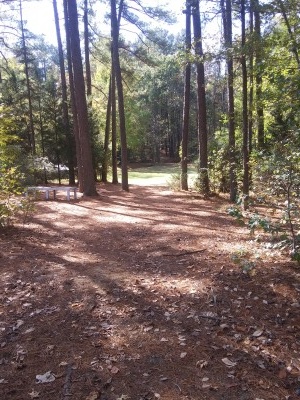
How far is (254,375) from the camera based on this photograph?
109 inches

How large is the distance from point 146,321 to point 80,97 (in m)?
9.85

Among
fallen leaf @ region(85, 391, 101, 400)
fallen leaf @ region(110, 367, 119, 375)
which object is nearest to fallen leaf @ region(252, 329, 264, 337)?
fallen leaf @ region(110, 367, 119, 375)

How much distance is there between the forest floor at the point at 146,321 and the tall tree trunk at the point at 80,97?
20.2 ft

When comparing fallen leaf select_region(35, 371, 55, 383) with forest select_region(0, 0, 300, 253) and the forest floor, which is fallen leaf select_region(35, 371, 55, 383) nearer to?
the forest floor

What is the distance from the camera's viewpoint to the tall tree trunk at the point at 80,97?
1136 cm

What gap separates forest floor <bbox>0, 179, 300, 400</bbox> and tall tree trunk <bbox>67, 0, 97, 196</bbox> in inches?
243

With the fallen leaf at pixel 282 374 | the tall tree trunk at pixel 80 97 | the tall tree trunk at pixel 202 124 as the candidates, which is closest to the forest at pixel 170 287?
the fallen leaf at pixel 282 374

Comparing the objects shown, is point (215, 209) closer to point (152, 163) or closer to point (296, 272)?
point (296, 272)

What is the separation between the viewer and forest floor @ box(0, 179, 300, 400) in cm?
270

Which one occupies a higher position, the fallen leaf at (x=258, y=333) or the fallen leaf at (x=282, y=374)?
the fallen leaf at (x=258, y=333)

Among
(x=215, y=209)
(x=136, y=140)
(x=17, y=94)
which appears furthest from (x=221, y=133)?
(x=136, y=140)

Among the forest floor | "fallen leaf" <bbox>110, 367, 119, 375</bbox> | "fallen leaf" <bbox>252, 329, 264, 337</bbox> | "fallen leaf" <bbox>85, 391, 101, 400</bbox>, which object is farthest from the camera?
"fallen leaf" <bbox>252, 329, 264, 337</bbox>

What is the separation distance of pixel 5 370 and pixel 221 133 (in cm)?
1485

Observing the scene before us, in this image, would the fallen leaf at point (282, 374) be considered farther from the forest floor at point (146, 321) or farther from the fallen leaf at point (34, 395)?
the fallen leaf at point (34, 395)
